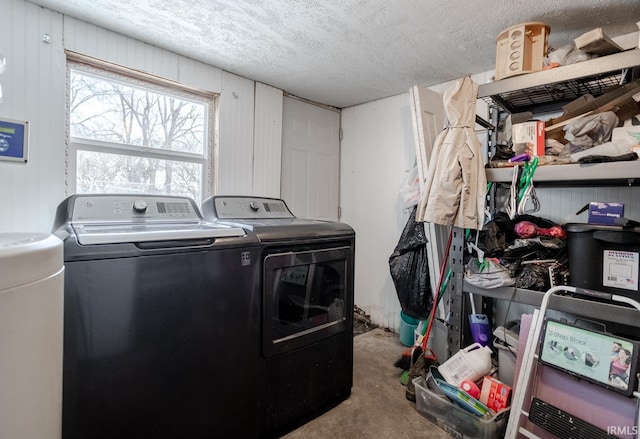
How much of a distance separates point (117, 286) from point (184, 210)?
2.48 feet

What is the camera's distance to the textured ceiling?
1.66m

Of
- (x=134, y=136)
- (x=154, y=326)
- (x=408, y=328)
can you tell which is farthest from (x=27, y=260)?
(x=408, y=328)

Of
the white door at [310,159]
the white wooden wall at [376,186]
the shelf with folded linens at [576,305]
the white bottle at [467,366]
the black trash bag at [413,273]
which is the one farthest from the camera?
the white door at [310,159]

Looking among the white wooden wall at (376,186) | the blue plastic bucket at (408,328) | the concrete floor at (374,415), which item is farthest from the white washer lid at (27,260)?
the white wooden wall at (376,186)

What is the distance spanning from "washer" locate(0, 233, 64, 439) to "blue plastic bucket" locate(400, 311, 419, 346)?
2.32 metres

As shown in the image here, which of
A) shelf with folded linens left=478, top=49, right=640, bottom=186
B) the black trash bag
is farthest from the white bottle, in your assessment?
shelf with folded linens left=478, top=49, right=640, bottom=186

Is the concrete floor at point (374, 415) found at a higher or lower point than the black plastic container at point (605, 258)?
lower

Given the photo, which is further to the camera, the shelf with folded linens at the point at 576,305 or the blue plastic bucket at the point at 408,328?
the blue plastic bucket at the point at 408,328

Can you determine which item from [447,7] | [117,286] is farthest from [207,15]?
[117,286]

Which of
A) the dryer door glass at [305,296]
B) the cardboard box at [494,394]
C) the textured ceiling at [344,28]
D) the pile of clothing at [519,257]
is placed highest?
the textured ceiling at [344,28]

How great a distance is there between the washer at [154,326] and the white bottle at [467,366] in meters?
1.08

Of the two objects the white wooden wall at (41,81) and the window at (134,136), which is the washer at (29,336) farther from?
the window at (134,136)

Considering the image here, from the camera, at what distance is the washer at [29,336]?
704 millimetres

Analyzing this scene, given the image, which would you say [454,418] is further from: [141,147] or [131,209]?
[141,147]
